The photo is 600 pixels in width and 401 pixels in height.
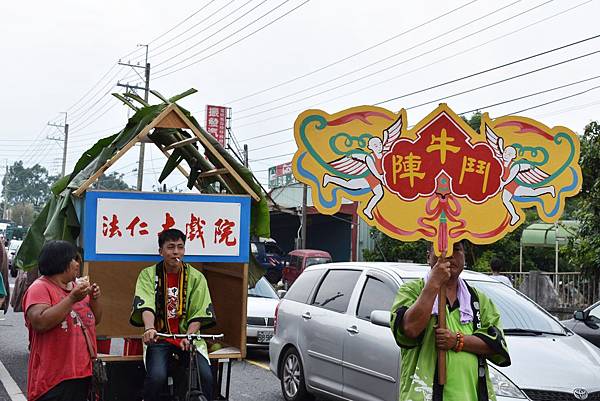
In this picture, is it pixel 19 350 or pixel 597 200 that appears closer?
pixel 19 350

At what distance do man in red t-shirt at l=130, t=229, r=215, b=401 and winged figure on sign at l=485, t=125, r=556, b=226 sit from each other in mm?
2581

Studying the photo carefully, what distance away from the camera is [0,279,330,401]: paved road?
9.45 m

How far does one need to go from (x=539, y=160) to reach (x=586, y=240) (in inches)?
472

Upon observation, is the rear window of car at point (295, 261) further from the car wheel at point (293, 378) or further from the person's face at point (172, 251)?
the person's face at point (172, 251)

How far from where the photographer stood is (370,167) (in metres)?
4.44

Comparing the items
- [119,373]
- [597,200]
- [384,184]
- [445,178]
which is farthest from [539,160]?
[597,200]

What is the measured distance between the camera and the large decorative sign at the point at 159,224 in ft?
20.7

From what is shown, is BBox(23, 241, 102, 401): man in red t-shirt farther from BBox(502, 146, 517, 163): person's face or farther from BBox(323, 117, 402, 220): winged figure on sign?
BBox(502, 146, 517, 163): person's face

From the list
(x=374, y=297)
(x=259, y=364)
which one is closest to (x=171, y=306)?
(x=374, y=297)

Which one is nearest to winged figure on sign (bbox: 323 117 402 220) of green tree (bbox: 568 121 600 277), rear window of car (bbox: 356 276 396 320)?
rear window of car (bbox: 356 276 396 320)

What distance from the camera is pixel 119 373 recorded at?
6559mm

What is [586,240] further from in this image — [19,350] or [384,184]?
[384,184]

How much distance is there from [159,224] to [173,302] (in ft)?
2.34

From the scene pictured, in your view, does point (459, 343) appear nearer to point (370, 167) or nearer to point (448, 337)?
point (448, 337)
